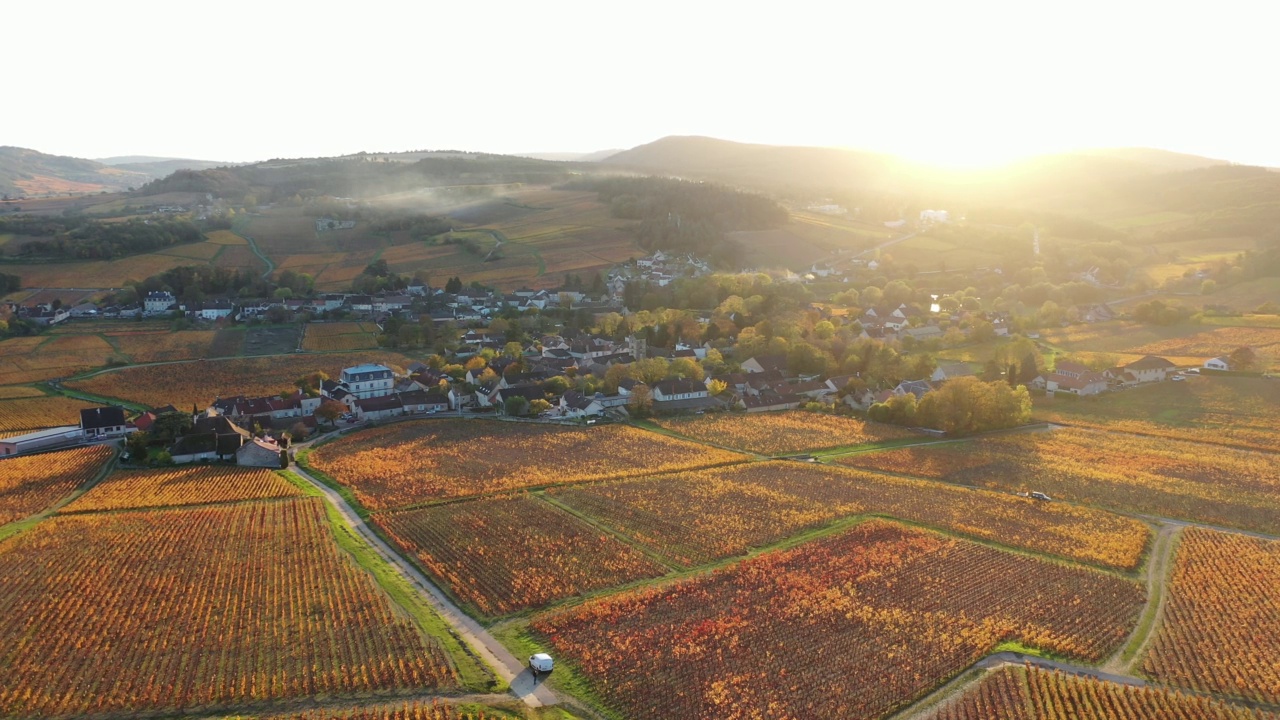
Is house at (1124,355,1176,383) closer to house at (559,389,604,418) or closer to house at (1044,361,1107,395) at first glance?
house at (1044,361,1107,395)

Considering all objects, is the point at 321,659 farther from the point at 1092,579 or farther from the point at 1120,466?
the point at 1120,466

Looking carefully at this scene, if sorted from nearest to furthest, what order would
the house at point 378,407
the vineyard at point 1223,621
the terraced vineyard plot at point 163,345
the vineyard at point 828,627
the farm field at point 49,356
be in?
the vineyard at point 828,627
the vineyard at point 1223,621
the house at point 378,407
the farm field at point 49,356
the terraced vineyard plot at point 163,345

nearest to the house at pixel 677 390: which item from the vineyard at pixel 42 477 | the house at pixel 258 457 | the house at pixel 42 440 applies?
the house at pixel 258 457

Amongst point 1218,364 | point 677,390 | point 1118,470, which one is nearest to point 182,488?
point 677,390

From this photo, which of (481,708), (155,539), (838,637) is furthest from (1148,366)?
(155,539)

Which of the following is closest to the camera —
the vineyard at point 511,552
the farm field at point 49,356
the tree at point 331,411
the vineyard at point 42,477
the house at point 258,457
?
the vineyard at point 511,552

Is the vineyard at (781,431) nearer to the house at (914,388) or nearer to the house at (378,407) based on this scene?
the house at (914,388)

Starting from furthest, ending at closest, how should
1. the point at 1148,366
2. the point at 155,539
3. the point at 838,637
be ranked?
the point at 1148,366 < the point at 155,539 < the point at 838,637
